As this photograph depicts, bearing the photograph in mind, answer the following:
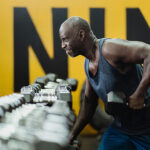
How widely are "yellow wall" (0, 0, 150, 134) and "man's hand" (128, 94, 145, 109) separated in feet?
6.26

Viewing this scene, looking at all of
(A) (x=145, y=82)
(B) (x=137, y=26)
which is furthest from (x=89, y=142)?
(A) (x=145, y=82)

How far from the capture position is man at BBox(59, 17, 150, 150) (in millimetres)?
1365

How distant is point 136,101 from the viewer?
4.45ft

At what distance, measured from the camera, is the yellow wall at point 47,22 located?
3260 mm

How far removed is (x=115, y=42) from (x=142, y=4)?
211 cm

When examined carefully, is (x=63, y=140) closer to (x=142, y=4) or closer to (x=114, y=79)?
(x=114, y=79)

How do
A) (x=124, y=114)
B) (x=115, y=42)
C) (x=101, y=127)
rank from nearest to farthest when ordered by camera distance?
(x=115, y=42) → (x=124, y=114) → (x=101, y=127)

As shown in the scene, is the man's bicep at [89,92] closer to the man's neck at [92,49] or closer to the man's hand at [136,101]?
the man's neck at [92,49]

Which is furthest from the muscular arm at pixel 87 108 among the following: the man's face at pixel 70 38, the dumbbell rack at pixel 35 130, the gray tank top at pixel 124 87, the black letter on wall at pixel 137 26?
the black letter on wall at pixel 137 26

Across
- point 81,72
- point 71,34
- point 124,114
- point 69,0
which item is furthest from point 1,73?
point 124,114

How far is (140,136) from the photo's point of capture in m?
1.50

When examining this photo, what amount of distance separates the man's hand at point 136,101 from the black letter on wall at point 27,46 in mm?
1957

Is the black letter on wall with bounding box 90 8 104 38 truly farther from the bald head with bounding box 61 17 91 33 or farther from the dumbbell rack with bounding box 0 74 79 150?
the dumbbell rack with bounding box 0 74 79 150

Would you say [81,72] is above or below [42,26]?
below
